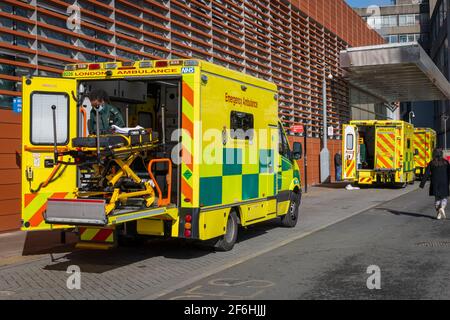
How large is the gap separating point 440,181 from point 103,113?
8.61 m

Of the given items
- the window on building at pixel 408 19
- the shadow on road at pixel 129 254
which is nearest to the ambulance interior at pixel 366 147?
the shadow on road at pixel 129 254

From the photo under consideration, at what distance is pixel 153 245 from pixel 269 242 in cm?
211

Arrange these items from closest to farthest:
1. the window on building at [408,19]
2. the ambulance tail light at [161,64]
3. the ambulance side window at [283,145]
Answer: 1. the ambulance tail light at [161,64]
2. the ambulance side window at [283,145]
3. the window on building at [408,19]

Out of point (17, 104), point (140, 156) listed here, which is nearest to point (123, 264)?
point (140, 156)

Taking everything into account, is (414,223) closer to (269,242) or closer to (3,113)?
(269,242)

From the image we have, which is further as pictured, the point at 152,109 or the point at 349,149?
the point at 349,149

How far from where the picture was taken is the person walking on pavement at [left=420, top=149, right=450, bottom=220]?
13.1 metres

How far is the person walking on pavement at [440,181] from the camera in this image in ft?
43.1

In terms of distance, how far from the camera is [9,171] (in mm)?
10992

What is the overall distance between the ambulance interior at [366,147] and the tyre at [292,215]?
12.8 metres

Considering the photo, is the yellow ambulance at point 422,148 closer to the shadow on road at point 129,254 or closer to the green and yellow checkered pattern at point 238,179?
the green and yellow checkered pattern at point 238,179

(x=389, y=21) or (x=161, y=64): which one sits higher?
(x=389, y=21)

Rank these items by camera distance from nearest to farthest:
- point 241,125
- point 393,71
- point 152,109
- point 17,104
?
point 241,125
point 152,109
point 17,104
point 393,71

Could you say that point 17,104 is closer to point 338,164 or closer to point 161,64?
point 161,64
